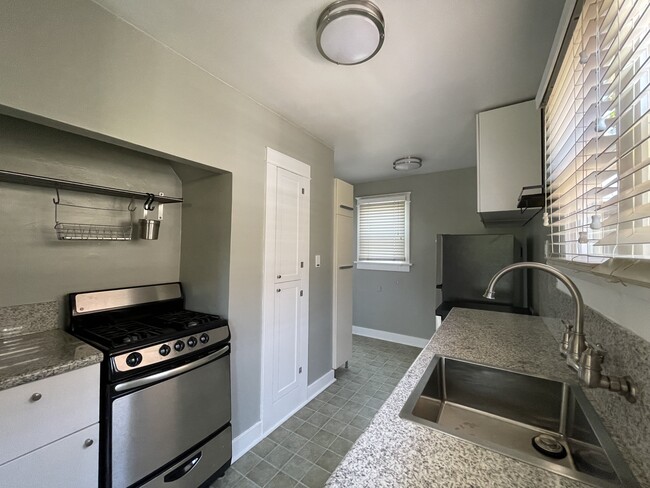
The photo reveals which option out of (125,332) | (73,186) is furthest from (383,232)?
(73,186)

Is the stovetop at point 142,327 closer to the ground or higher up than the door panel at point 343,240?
closer to the ground

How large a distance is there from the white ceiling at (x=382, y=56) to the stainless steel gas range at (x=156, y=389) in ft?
5.18

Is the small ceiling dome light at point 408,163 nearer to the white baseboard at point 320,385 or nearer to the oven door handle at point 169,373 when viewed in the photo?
the white baseboard at point 320,385

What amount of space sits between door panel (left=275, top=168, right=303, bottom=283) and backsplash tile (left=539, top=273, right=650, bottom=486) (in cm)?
186

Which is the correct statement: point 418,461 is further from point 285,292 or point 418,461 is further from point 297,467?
point 285,292

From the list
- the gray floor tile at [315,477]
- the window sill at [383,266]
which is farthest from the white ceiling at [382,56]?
the gray floor tile at [315,477]

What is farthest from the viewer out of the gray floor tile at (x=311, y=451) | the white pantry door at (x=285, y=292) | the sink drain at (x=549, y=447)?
the white pantry door at (x=285, y=292)

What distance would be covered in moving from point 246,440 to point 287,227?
1.63m

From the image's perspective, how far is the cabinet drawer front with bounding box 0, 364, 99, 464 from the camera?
95cm

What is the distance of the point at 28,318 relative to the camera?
137 cm

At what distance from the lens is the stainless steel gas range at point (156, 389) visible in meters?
1.20

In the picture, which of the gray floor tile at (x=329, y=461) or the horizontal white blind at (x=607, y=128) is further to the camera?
the gray floor tile at (x=329, y=461)

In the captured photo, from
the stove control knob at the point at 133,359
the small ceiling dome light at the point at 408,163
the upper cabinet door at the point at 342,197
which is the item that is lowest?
the stove control knob at the point at 133,359

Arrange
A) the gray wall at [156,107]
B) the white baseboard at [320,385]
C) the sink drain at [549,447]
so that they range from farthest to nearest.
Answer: the white baseboard at [320,385] → the gray wall at [156,107] → the sink drain at [549,447]
